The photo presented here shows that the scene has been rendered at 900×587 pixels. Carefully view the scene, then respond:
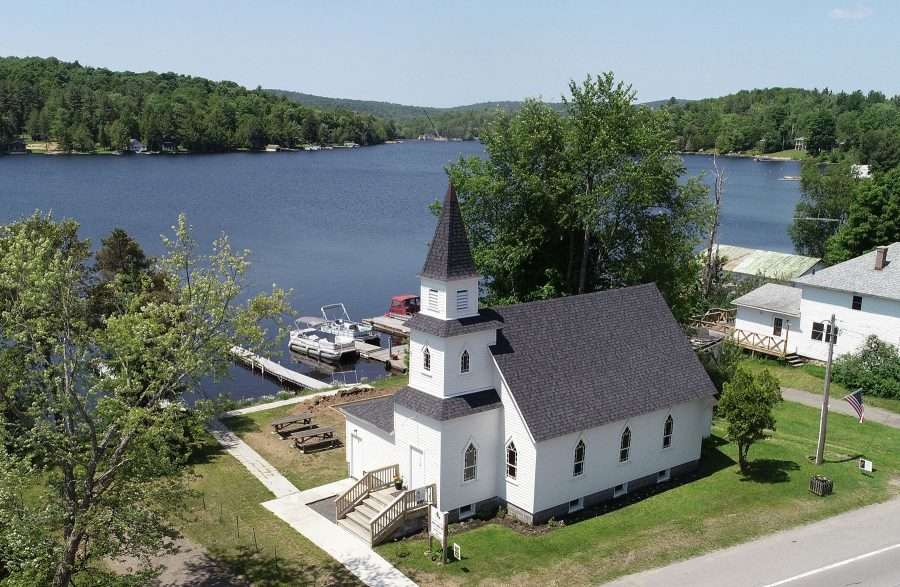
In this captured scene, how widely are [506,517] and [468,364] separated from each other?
17.8ft

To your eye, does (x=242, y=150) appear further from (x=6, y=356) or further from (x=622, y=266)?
(x=6, y=356)

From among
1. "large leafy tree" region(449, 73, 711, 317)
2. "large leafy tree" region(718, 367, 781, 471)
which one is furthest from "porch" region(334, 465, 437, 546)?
"large leafy tree" region(449, 73, 711, 317)

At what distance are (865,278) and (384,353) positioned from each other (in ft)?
99.3

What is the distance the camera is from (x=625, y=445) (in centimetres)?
2816

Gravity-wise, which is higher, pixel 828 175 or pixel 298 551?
pixel 828 175

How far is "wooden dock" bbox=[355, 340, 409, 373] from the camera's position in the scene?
52072 millimetres

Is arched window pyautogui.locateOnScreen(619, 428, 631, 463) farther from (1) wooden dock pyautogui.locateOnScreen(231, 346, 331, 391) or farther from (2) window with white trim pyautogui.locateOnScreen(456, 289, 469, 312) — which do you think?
(1) wooden dock pyautogui.locateOnScreen(231, 346, 331, 391)

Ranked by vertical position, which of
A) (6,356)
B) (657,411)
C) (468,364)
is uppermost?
(6,356)

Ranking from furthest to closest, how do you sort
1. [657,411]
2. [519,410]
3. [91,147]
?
1. [91,147]
2. [657,411]
3. [519,410]

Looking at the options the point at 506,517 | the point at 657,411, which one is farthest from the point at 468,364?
the point at 657,411

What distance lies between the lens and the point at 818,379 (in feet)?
140

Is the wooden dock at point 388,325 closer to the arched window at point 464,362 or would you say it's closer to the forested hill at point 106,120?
the arched window at point 464,362

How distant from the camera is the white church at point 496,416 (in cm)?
2569

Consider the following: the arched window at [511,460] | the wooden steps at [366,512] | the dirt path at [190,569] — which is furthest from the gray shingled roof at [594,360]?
the dirt path at [190,569]
